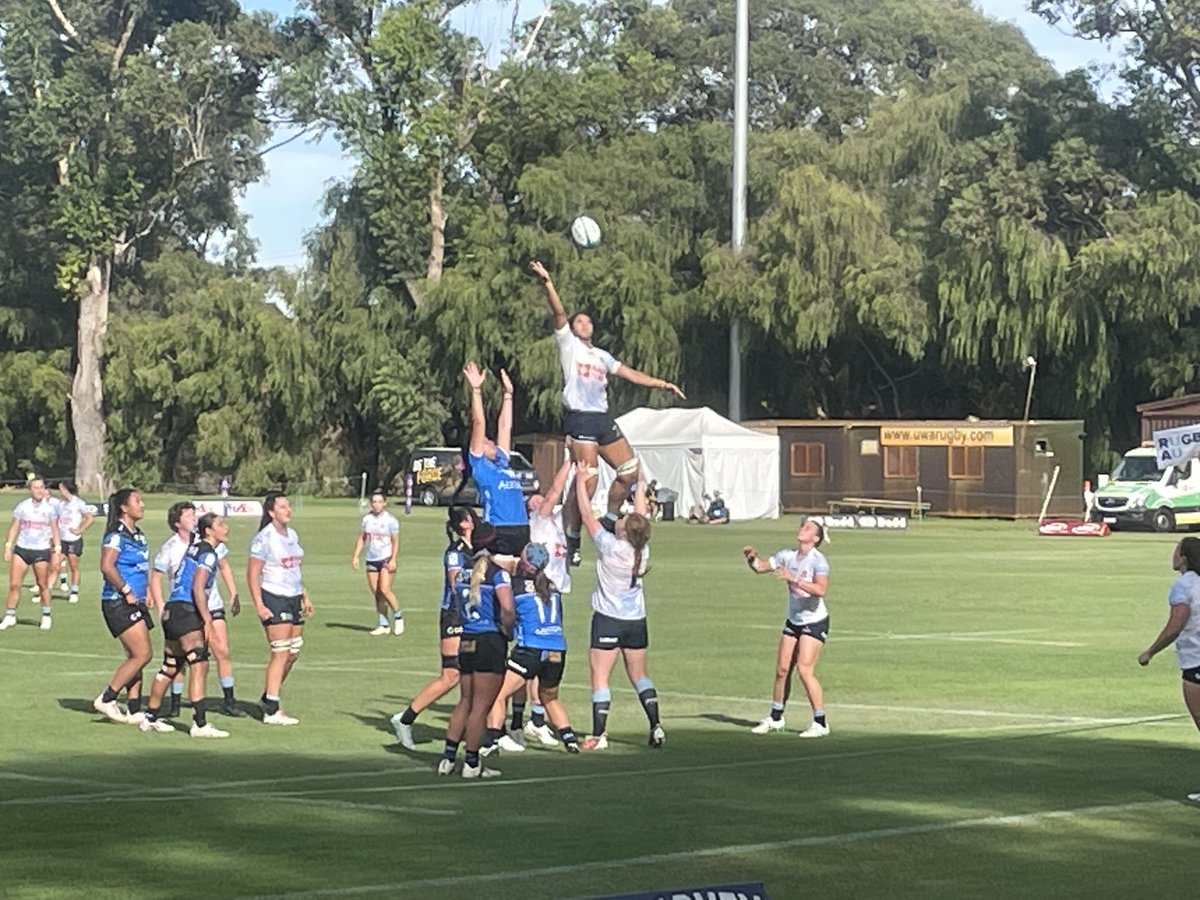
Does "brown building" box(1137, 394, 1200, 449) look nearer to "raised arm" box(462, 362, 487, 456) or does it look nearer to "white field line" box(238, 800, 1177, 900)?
"raised arm" box(462, 362, 487, 456)

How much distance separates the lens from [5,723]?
1788cm

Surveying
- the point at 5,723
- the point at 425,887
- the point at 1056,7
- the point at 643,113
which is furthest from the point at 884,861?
the point at 643,113

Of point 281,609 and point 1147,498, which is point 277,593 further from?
point 1147,498

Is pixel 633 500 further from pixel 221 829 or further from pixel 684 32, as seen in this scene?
pixel 684 32

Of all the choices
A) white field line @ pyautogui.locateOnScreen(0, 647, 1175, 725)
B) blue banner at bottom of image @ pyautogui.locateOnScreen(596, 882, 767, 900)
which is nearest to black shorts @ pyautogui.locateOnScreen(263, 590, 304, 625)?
white field line @ pyautogui.locateOnScreen(0, 647, 1175, 725)

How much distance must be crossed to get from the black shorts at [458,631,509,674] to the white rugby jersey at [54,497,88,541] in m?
19.7

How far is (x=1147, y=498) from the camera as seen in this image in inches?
2341

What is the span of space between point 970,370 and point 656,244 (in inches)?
497

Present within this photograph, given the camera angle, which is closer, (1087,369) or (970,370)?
(1087,369)

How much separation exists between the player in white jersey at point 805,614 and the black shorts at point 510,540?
288cm

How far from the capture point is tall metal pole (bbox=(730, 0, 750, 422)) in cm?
6881

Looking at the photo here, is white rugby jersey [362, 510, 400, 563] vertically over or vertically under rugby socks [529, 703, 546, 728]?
over

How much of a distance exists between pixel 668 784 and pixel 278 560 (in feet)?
18.0

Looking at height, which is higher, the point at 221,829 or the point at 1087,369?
the point at 1087,369
